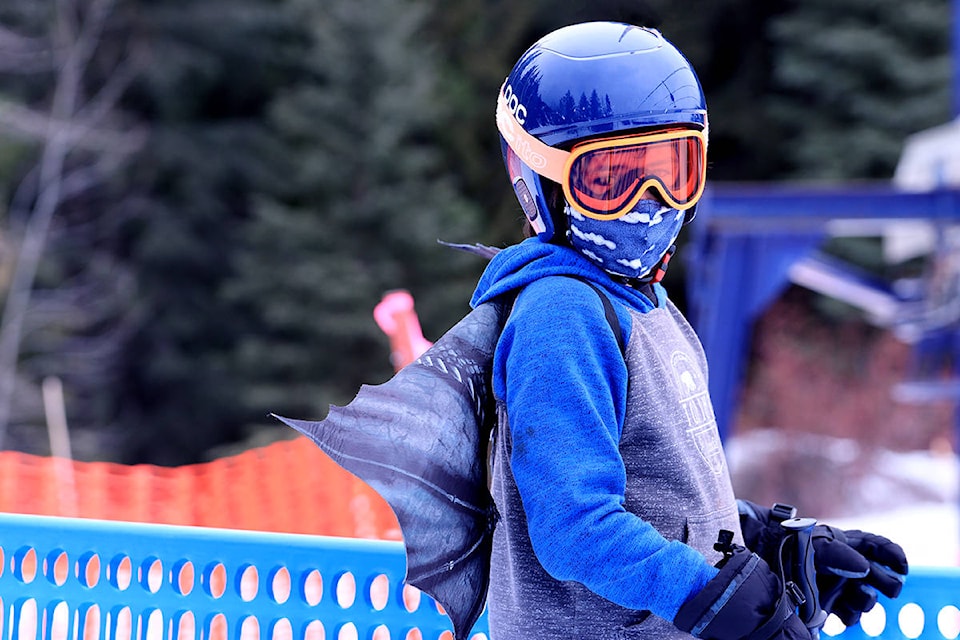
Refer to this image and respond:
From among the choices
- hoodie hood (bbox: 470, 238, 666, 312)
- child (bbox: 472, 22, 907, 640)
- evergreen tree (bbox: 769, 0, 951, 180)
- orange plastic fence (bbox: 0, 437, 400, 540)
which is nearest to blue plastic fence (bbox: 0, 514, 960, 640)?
child (bbox: 472, 22, 907, 640)

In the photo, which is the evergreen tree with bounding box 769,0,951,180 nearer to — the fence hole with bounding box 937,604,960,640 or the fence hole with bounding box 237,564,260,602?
the fence hole with bounding box 937,604,960,640

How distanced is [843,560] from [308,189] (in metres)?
20.6

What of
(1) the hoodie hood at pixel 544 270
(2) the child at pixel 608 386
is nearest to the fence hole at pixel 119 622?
(2) the child at pixel 608 386

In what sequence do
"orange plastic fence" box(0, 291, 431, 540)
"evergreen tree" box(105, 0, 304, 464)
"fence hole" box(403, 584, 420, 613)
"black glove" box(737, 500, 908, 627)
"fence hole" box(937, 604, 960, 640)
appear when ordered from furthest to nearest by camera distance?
"evergreen tree" box(105, 0, 304, 464) < "orange plastic fence" box(0, 291, 431, 540) < "fence hole" box(403, 584, 420, 613) < "fence hole" box(937, 604, 960, 640) < "black glove" box(737, 500, 908, 627)

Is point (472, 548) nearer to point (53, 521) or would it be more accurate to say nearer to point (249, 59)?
point (53, 521)

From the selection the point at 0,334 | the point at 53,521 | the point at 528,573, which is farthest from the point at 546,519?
the point at 0,334

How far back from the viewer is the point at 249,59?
939 inches

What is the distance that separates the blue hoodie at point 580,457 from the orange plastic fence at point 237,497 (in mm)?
4687

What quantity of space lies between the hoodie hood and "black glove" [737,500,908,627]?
483 millimetres

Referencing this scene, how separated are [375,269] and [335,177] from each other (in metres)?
2.04

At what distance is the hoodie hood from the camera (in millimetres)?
1683

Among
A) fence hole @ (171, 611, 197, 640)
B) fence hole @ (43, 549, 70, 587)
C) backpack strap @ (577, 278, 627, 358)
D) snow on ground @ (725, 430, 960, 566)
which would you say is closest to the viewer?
backpack strap @ (577, 278, 627, 358)

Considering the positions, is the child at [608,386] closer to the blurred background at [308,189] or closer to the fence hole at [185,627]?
the fence hole at [185,627]

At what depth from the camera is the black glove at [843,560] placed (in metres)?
1.85
